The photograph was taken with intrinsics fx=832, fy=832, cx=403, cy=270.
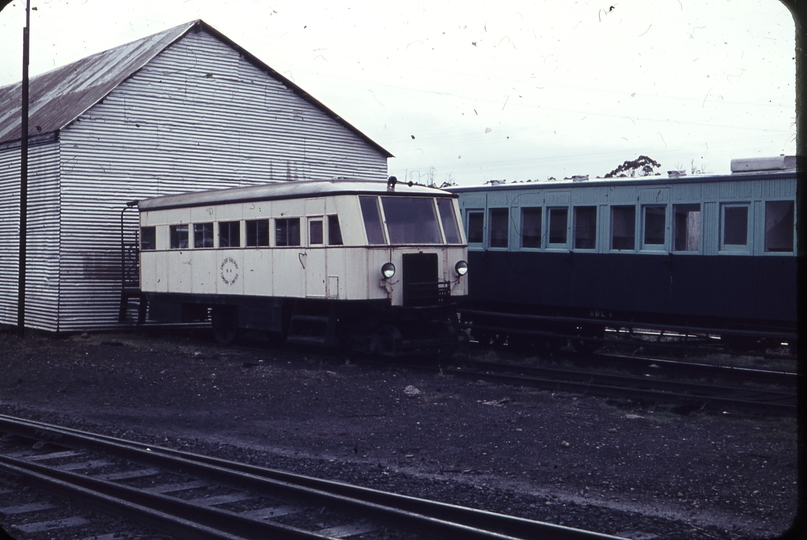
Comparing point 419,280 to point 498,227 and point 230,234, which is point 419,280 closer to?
point 498,227

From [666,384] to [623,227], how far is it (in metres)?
3.65

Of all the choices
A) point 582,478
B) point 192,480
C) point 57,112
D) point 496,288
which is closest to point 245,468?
point 192,480

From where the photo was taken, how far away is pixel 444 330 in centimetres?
1510

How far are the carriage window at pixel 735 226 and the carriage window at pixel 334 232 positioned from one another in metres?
6.45

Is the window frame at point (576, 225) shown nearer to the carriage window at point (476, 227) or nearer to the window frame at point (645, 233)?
the window frame at point (645, 233)

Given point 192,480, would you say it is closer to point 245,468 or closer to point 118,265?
point 245,468

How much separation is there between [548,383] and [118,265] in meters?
13.3

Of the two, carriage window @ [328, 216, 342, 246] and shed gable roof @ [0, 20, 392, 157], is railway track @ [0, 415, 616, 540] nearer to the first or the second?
carriage window @ [328, 216, 342, 246]

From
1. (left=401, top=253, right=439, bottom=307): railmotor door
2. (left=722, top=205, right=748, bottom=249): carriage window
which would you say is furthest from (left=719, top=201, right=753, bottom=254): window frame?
(left=401, top=253, right=439, bottom=307): railmotor door

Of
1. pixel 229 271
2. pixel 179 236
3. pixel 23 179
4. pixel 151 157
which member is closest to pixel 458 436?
pixel 229 271

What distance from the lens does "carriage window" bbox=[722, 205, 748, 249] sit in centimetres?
1343

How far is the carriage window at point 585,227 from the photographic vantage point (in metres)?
15.4

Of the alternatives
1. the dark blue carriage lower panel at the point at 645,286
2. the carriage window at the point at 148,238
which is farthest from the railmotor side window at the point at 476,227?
the carriage window at the point at 148,238

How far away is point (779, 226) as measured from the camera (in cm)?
1304
